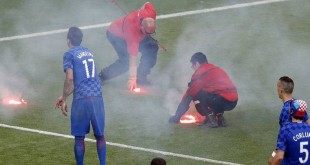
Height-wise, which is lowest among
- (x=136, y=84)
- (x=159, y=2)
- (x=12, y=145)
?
(x=12, y=145)

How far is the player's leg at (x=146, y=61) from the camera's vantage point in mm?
23155

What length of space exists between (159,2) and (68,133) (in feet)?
34.2

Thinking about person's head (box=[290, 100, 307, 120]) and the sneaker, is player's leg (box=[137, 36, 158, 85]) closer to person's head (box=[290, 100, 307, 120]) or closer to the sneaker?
the sneaker

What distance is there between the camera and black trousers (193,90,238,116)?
20.1 m

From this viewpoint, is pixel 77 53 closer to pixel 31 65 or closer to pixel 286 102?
pixel 286 102

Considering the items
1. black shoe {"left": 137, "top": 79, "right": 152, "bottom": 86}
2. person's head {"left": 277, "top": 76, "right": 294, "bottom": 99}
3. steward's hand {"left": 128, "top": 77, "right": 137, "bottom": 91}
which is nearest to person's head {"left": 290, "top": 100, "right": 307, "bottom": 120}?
person's head {"left": 277, "top": 76, "right": 294, "bottom": 99}

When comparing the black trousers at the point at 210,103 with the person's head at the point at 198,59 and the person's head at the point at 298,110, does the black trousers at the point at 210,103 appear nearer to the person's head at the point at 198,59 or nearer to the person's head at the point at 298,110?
the person's head at the point at 198,59

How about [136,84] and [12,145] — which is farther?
[136,84]

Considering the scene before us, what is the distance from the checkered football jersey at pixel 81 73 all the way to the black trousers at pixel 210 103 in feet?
11.5

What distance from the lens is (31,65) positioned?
24.5 meters

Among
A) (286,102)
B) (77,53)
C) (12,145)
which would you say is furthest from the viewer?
(12,145)

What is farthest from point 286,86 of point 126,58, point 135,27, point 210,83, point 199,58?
point 126,58

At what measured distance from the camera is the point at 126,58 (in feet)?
75.7

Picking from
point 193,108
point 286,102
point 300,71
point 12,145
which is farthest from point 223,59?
point 286,102
